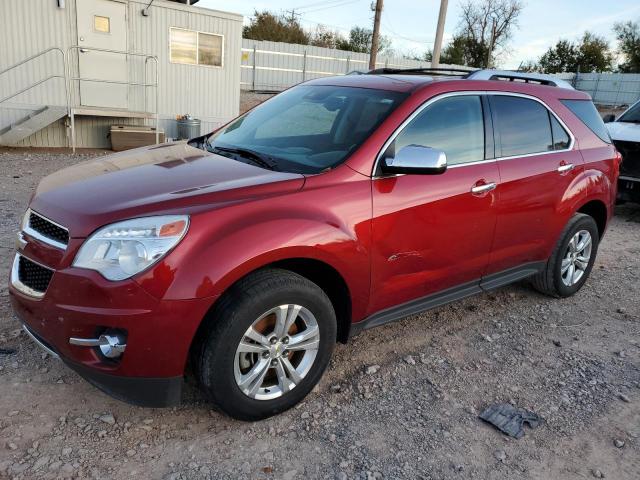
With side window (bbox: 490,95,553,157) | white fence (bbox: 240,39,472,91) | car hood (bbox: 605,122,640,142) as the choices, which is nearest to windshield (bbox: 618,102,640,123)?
car hood (bbox: 605,122,640,142)

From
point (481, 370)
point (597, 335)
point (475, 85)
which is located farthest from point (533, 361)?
point (475, 85)

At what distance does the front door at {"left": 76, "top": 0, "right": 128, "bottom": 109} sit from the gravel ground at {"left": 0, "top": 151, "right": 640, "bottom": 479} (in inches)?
365

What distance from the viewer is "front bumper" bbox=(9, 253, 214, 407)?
239 centimetres

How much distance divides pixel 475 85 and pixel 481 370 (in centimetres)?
195

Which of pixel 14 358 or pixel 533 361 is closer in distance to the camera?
pixel 14 358

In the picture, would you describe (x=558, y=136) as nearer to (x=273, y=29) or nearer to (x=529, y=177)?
(x=529, y=177)

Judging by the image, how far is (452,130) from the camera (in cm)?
361

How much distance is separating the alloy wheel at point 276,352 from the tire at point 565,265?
2.59 m

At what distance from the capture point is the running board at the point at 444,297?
3.31 meters

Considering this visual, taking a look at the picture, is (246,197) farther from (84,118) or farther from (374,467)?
(84,118)

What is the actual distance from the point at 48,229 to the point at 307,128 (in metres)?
1.74

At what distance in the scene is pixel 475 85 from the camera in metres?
3.79

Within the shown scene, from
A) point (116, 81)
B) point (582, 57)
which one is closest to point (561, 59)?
point (582, 57)

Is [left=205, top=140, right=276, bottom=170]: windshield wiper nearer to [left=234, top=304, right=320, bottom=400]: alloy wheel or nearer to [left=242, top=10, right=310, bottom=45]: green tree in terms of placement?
[left=234, top=304, right=320, bottom=400]: alloy wheel
